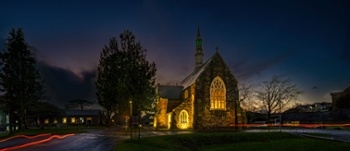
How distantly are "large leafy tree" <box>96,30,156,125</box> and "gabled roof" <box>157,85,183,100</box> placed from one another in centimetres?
659

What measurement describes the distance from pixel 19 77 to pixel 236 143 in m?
32.8

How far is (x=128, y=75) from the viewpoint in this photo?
41.8 m

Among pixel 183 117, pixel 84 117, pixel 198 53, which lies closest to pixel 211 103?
pixel 183 117

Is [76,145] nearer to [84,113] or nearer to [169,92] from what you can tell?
[169,92]

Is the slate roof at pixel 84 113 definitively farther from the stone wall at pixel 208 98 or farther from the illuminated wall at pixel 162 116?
the stone wall at pixel 208 98

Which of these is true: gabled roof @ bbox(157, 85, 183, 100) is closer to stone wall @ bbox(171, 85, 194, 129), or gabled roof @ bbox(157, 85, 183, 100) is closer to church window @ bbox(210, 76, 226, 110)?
stone wall @ bbox(171, 85, 194, 129)

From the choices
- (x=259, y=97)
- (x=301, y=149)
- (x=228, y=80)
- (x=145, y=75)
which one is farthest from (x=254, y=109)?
(x=301, y=149)

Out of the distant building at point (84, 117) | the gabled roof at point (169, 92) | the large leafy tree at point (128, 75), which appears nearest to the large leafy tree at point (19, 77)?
the large leafy tree at point (128, 75)

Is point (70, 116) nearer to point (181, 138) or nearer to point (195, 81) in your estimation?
point (195, 81)

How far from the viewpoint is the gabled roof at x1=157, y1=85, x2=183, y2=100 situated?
5040 cm

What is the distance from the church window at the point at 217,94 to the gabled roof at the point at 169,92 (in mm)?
9824

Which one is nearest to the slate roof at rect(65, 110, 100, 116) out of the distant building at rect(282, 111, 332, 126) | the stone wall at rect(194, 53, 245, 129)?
the stone wall at rect(194, 53, 245, 129)

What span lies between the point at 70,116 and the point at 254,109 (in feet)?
205

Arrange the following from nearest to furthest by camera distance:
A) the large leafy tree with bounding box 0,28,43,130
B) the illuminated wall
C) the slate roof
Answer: the large leafy tree with bounding box 0,28,43,130
the illuminated wall
the slate roof
